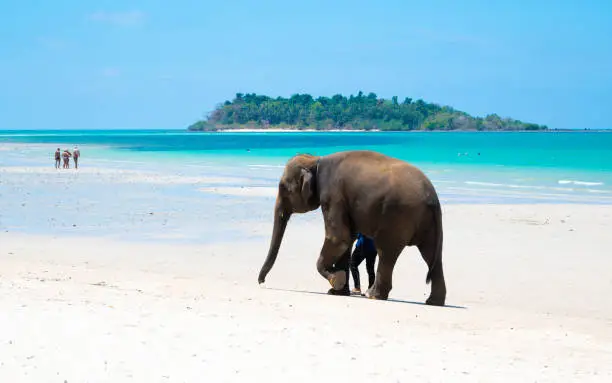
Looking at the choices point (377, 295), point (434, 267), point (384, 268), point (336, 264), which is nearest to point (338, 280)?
point (336, 264)

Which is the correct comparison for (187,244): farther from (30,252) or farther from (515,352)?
(515,352)

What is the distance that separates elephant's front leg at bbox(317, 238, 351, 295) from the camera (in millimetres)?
10695

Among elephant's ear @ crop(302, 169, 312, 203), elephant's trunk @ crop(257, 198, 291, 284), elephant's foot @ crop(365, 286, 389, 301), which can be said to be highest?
elephant's ear @ crop(302, 169, 312, 203)

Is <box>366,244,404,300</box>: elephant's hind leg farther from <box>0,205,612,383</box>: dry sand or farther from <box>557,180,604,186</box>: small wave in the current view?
<box>557,180,604,186</box>: small wave

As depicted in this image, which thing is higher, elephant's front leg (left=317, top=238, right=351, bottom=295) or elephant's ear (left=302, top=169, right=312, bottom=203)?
elephant's ear (left=302, top=169, right=312, bottom=203)

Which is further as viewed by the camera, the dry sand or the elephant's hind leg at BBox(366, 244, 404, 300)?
the elephant's hind leg at BBox(366, 244, 404, 300)

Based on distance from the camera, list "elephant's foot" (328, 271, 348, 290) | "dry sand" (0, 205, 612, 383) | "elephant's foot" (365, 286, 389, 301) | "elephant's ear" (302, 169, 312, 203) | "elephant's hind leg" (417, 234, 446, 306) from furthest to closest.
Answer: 1. "elephant's ear" (302, 169, 312, 203)
2. "elephant's foot" (328, 271, 348, 290)
3. "elephant's foot" (365, 286, 389, 301)
4. "elephant's hind leg" (417, 234, 446, 306)
5. "dry sand" (0, 205, 612, 383)

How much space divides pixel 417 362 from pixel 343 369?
65cm

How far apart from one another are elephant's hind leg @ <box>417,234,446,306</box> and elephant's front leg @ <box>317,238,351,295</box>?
0.95 meters

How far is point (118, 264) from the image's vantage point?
44.3 ft

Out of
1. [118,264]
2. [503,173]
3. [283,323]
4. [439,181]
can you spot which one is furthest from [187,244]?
[503,173]

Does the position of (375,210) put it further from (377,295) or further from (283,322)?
(283,322)

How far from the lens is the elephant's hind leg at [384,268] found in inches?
408

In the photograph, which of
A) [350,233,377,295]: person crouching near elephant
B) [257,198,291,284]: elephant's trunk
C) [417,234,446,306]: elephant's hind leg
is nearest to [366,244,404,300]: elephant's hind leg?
[417,234,446,306]: elephant's hind leg
